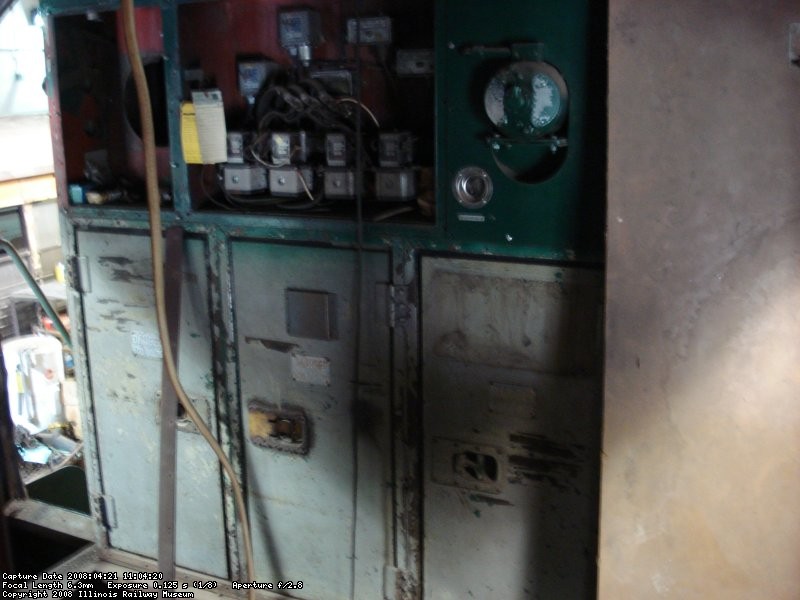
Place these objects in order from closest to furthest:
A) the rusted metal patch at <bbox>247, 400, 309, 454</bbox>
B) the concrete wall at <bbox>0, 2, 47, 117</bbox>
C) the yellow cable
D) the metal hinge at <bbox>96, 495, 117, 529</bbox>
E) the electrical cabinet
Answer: the yellow cable, the electrical cabinet, the rusted metal patch at <bbox>247, 400, 309, 454</bbox>, the metal hinge at <bbox>96, 495, 117, 529</bbox>, the concrete wall at <bbox>0, 2, 47, 117</bbox>

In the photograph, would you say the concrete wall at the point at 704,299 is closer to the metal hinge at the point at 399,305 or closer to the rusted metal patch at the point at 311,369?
the metal hinge at the point at 399,305

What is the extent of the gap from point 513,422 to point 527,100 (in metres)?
0.71

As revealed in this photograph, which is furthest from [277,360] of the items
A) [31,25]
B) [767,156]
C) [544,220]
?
[31,25]

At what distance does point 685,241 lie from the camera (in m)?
1.45

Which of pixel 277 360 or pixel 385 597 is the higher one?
pixel 277 360

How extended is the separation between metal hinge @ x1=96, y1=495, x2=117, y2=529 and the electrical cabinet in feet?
0.08

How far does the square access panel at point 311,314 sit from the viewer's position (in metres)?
1.94

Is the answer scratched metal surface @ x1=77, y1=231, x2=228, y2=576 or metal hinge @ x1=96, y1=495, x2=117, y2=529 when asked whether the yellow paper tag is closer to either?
scratched metal surface @ x1=77, y1=231, x2=228, y2=576

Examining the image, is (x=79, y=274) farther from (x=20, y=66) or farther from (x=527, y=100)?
(x=20, y=66)

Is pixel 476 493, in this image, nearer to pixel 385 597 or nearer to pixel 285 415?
pixel 385 597

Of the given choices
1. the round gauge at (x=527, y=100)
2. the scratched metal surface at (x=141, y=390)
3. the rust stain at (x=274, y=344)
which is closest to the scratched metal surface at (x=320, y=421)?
the rust stain at (x=274, y=344)

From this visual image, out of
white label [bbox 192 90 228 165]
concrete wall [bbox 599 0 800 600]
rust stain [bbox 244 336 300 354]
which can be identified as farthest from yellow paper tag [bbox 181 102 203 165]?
concrete wall [bbox 599 0 800 600]

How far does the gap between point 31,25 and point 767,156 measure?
18.9 ft

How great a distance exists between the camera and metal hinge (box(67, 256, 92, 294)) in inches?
88.5
